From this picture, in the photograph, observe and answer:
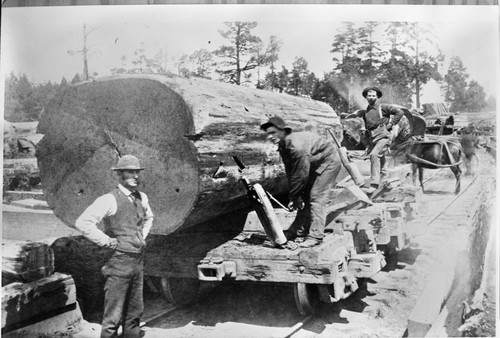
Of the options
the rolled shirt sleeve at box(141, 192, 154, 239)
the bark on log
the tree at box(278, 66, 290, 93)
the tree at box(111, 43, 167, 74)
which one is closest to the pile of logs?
the bark on log

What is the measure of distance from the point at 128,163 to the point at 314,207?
1.50m

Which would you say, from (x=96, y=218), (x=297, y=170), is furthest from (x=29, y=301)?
(x=297, y=170)

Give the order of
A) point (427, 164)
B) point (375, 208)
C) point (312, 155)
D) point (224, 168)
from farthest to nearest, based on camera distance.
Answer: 1. point (427, 164)
2. point (375, 208)
3. point (312, 155)
4. point (224, 168)

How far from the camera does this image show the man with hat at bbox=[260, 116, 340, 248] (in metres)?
3.90

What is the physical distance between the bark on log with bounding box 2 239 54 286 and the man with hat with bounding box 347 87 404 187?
9.19 ft

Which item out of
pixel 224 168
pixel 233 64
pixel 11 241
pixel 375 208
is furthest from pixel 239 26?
pixel 11 241

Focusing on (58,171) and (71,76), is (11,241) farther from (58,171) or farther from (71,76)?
(71,76)

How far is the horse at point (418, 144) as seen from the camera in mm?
4500

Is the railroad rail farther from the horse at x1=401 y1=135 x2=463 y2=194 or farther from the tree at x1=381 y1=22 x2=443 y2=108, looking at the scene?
the tree at x1=381 y1=22 x2=443 y2=108

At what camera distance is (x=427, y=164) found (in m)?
5.14

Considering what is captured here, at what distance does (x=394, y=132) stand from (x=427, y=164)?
0.90m

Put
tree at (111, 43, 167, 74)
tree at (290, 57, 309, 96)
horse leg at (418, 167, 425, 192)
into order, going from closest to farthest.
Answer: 1. tree at (111, 43, 167, 74)
2. tree at (290, 57, 309, 96)
3. horse leg at (418, 167, 425, 192)

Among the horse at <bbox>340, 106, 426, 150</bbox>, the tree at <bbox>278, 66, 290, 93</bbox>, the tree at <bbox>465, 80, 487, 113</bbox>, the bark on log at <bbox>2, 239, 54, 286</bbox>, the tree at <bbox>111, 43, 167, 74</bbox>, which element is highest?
the tree at <bbox>111, 43, 167, 74</bbox>

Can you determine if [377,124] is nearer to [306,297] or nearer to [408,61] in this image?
[408,61]
